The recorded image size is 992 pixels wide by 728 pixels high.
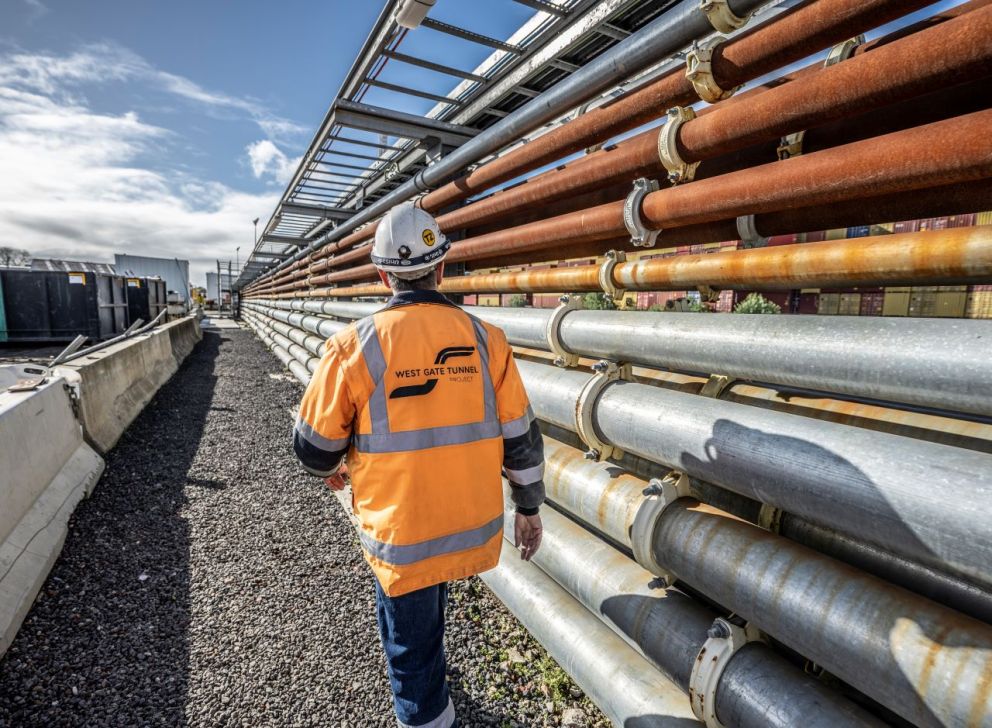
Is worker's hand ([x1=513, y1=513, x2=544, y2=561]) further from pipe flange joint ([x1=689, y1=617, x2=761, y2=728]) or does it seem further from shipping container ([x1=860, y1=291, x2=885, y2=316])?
shipping container ([x1=860, y1=291, x2=885, y2=316])

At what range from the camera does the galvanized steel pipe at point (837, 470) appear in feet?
3.92

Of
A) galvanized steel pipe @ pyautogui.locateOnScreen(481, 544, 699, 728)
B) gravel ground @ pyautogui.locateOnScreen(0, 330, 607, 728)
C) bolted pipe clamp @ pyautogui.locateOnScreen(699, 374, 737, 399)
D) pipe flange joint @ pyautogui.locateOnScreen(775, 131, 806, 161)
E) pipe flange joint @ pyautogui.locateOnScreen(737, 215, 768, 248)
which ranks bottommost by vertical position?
gravel ground @ pyautogui.locateOnScreen(0, 330, 607, 728)

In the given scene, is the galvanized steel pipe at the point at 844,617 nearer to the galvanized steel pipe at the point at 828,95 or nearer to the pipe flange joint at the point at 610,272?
the pipe flange joint at the point at 610,272

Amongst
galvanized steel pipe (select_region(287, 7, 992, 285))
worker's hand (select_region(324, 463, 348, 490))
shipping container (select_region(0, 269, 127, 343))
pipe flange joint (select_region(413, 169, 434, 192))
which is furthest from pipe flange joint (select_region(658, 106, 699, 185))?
shipping container (select_region(0, 269, 127, 343))

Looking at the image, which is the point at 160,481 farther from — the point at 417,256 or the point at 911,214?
the point at 911,214

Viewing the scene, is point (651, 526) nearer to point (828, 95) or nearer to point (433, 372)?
point (433, 372)

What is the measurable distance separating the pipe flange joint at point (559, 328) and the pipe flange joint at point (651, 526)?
960mm

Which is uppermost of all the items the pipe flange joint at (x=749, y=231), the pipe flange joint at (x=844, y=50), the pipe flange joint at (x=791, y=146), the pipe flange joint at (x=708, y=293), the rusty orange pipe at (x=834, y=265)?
the pipe flange joint at (x=844, y=50)

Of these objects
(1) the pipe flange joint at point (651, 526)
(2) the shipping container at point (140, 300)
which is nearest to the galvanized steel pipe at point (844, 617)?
(1) the pipe flange joint at point (651, 526)

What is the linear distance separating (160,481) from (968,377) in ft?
16.9

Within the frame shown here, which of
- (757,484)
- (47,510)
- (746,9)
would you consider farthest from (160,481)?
(746,9)

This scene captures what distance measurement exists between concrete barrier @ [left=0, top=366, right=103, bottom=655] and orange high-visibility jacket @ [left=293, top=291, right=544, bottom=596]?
1933mm

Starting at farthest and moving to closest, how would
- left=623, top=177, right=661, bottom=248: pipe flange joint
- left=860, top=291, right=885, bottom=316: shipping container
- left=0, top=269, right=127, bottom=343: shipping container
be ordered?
left=860, top=291, right=885, bottom=316: shipping container
left=0, top=269, right=127, bottom=343: shipping container
left=623, top=177, right=661, bottom=248: pipe flange joint

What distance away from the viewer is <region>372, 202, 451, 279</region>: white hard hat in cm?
195
